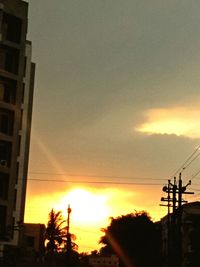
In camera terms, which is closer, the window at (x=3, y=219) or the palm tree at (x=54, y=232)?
the window at (x=3, y=219)

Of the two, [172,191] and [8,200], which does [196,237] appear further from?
[8,200]

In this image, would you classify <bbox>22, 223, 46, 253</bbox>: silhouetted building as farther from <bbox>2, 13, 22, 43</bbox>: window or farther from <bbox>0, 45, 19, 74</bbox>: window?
<bbox>2, 13, 22, 43</bbox>: window

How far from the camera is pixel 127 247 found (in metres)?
86.9

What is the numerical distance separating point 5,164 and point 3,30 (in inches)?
501

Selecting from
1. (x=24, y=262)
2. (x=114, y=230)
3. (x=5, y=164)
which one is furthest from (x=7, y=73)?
(x=114, y=230)

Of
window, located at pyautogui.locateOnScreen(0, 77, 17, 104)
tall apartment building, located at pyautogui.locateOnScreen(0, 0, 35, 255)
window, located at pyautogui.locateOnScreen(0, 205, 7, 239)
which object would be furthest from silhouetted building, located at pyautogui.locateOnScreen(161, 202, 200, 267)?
window, located at pyautogui.locateOnScreen(0, 77, 17, 104)

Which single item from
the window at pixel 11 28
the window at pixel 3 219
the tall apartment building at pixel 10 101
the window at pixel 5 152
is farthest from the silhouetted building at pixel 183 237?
the window at pixel 11 28

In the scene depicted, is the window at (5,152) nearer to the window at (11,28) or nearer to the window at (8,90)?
the window at (8,90)

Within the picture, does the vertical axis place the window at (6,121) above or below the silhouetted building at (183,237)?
above

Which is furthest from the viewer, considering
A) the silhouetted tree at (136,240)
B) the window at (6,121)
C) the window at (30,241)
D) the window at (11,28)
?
the window at (30,241)

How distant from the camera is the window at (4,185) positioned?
55750mm

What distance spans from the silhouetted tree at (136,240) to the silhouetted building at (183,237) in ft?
6.88

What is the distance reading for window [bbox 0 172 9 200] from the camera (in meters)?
55.8

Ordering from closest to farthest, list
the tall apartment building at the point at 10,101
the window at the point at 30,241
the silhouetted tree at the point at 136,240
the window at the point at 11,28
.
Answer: the tall apartment building at the point at 10,101 < the window at the point at 11,28 < the silhouetted tree at the point at 136,240 < the window at the point at 30,241
